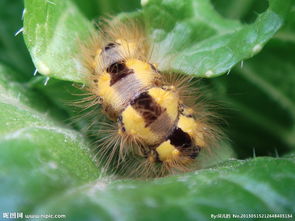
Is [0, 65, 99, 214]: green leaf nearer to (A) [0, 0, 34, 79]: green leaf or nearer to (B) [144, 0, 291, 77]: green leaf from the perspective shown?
(B) [144, 0, 291, 77]: green leaf

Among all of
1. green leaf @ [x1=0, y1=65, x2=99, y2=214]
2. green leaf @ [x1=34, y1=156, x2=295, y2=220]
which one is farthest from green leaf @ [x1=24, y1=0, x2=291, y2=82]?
green leaf @ [x1=34, y1=156, x2=295, y2=220]

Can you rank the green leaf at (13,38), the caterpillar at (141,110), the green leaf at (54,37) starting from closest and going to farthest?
the green leaf at (54,37) → the caterpillar at (141,110) → the green leaf at (13,38)

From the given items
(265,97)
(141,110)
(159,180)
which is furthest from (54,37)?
(265,97)

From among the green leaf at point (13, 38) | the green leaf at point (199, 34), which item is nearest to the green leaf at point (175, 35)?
the green leaf at point (199, 34)

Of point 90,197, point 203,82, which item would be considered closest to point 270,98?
point 203,82

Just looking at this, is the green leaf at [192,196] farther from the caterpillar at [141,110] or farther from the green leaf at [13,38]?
the green leaf at [13,38]
